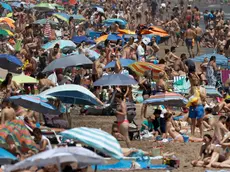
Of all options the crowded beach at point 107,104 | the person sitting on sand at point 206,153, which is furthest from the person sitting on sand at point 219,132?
the person sitting on sand at point 206,153

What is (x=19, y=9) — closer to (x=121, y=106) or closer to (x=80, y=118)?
→ (x=80, y=118)

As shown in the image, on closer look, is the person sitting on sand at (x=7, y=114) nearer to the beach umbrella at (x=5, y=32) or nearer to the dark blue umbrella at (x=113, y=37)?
the dark blue umbrella at (x=113, y=37)

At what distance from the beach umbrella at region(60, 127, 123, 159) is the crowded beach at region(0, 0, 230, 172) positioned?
0.01m

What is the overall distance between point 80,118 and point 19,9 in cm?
1485

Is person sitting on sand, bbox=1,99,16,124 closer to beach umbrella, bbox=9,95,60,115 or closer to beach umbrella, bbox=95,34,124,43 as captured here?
beach umbrella, bbox=9,95,60,115

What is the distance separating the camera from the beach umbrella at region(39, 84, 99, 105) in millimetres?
15344

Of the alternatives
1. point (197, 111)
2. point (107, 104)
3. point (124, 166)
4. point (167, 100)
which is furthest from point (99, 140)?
point (107, 104)

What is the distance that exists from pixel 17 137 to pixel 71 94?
262 centimetres

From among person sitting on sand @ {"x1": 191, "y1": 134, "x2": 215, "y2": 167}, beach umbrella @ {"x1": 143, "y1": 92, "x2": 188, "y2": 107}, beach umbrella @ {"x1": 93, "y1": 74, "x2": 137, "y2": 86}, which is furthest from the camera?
beach umbrella @ {"x1": 93, "y1": 74, "x2": 137, "y2": 86}

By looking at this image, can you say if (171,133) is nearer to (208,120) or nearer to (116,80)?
(208,120)

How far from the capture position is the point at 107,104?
18516 mm

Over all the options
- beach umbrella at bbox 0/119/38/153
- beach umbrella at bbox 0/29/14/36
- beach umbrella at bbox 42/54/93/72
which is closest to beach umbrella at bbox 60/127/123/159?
beach umbrella at bbox 0/119/38/153

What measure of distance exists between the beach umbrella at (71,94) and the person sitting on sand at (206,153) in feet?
8.89

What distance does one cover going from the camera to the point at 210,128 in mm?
17531
